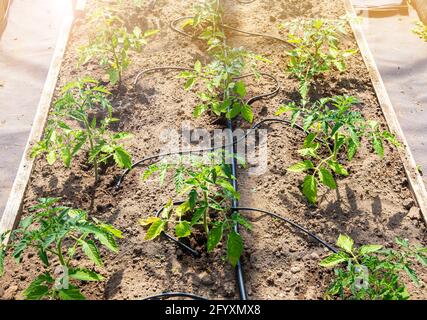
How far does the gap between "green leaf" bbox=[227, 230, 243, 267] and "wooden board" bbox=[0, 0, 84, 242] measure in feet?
4.08

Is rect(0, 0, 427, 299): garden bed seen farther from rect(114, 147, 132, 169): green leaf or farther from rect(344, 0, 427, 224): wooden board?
rect(114, 147, 132, 169): green leaf

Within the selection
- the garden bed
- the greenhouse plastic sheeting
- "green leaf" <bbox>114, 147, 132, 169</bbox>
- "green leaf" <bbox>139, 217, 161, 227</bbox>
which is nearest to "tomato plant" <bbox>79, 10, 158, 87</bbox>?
the garden bed

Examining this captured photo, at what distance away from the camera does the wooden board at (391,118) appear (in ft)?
9.30

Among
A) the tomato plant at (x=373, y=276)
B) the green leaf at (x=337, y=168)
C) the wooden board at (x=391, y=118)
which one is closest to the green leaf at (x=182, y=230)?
the tomato plant at (x=373, y=276)

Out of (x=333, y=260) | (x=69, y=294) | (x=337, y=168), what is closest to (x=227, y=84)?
(x=337, y=168)

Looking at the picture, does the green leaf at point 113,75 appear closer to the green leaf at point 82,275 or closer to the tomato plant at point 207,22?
the tomato plant at point 207,22

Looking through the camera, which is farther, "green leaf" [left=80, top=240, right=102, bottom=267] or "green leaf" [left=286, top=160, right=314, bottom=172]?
"green leaf" [left=286, top=160, right=314, bottom=172]

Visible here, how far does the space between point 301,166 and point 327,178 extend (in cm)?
17

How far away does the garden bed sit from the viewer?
241 centimetres

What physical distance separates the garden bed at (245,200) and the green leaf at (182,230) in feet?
0.48

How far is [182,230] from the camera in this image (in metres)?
2.42

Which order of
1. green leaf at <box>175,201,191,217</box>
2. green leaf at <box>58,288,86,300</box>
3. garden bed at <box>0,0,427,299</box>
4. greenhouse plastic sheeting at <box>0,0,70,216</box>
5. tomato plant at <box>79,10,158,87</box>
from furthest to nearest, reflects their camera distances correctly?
1. tomato plant at <box>79,10,158,87</box>
2. greenhouse plastic sheeting at <box>0,0,70,216</box>
3. green leaf at <box>175,201,191,217</box>
4. garden bed at <box>0,0,427,299</box>
5. green leaf at <box>58,288,86,300</box>

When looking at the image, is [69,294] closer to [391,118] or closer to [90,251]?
[90,251]

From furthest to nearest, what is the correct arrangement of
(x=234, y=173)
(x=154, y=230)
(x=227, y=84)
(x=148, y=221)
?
(x=227, y=84) → (x=234, y=173) → (x=148, y=221) → (x=154, y=230)
